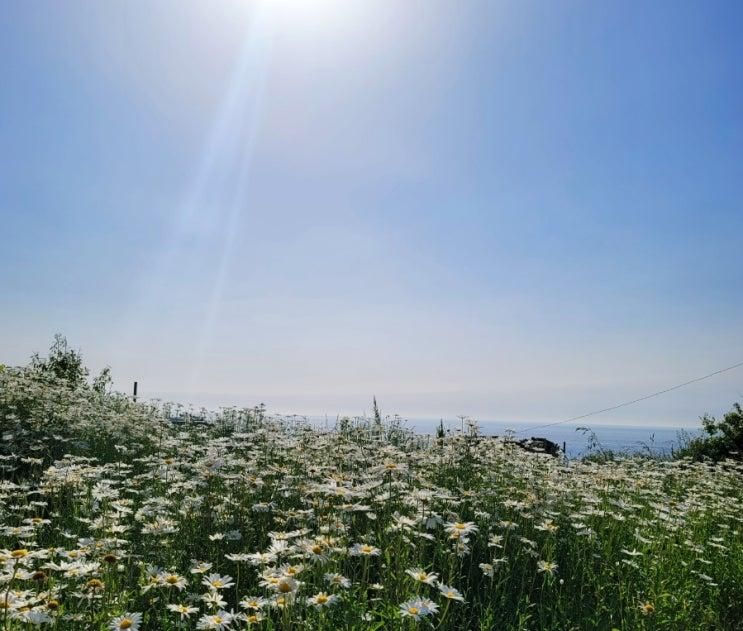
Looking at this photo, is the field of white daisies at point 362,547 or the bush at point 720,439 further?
the bush at point 720,439

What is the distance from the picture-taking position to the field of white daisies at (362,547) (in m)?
3.34

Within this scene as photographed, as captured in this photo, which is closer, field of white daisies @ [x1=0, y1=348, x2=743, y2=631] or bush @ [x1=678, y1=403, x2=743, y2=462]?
field of white daisies @ [x1=0, y1=348, x2=743, y2=631]

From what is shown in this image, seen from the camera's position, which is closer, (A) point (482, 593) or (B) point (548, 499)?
(A) point (482, 593)

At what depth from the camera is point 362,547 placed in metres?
3.53

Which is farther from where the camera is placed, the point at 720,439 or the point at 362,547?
the point at 720,439

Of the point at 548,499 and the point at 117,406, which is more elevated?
the point at 117,406

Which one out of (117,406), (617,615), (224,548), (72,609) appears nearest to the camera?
(72,609)

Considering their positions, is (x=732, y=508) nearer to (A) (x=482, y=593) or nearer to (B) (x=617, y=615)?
(B) (x=617, y=615)

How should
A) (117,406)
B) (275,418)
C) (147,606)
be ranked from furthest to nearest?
(117,406), (275,418), (147,606)

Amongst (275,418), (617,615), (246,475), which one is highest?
(275,418)

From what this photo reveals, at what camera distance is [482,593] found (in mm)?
4750

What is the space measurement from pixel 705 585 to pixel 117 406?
10.8 meters

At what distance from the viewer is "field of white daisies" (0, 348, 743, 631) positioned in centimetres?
334

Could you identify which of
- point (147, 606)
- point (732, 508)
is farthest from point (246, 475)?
point (732, 508)
